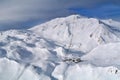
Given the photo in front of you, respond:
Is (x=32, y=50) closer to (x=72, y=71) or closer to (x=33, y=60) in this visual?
(x=33, y=60)

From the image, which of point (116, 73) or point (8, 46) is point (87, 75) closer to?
point (116, 73)

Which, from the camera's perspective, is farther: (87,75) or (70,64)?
(70,64)

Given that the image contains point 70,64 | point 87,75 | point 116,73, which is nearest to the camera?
point 116,73

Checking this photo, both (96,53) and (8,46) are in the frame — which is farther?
(8,46)

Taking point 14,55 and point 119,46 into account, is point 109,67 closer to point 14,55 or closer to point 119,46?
point 119,46

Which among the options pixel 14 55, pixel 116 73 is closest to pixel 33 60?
pixel 14 55

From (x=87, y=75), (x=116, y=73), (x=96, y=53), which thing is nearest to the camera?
(x=116, y=73)

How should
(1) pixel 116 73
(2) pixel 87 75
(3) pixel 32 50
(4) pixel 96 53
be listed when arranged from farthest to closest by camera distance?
(3) pixel 32 50
(4) pixel 96 53
(2) pixel 87 75
(1) pixel 116 73

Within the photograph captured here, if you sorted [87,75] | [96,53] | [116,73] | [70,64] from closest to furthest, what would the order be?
[116,73] → [87,75] → [70,64] → [96,53]

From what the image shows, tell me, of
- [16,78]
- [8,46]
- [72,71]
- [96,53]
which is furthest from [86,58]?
[8,46]
